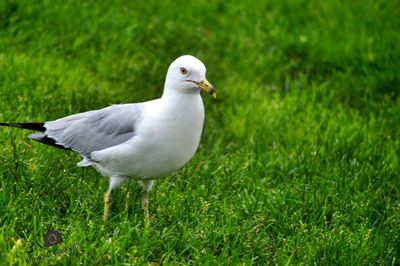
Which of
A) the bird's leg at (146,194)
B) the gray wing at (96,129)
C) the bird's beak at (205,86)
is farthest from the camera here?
the bird's leg at (146,194)

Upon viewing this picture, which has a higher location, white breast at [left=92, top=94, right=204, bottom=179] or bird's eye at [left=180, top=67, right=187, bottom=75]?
bird's eye at [left=180, top=67, right=187, bottom=75]

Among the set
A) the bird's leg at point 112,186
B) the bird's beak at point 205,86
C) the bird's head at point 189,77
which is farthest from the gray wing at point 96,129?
the bird's beak at point 205,86

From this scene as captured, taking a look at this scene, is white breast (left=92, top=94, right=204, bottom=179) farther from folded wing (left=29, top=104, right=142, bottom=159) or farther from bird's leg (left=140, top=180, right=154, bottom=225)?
bird's leg (left=140, top=180, right=154, bottom=225)

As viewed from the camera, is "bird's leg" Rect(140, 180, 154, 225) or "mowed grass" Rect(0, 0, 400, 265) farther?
"bird's leg" Rect(140, 180, 154, 225)

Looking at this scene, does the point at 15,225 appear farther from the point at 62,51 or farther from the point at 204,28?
the point at 204,28

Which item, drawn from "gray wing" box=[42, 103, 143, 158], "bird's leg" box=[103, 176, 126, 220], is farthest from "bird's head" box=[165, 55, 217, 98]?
"bird's leg" box=[103, 176, 126, 220]

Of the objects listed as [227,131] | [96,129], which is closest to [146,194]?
[96,129]

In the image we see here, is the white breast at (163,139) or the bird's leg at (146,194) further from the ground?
the white breast at (163,139)

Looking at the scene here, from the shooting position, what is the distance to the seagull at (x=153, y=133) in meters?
4.20

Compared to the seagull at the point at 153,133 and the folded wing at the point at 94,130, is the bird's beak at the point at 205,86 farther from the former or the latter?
the folded wing at the point at 94,130

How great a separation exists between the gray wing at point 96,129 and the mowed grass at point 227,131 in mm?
256

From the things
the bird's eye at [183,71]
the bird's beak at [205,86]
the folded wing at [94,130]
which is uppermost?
the bird's eye at [183,71]

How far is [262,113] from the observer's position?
6.64 metres

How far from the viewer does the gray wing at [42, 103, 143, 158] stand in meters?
4.39
